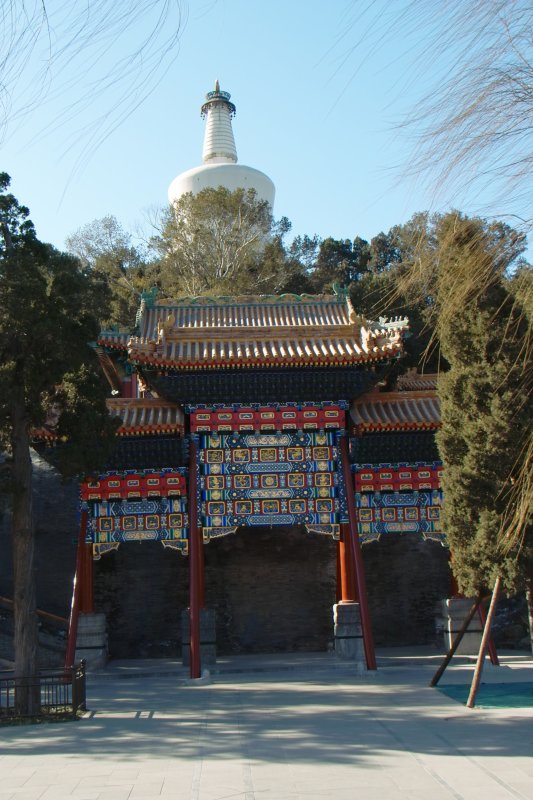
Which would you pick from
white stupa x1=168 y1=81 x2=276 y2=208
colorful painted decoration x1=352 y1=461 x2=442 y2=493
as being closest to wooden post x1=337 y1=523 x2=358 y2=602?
colorful painted decoration x1=352 y1=461 x2=442 y2=493

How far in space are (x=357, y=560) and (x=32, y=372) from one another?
6.67m

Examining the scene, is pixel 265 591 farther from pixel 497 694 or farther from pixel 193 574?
pixel 497 694

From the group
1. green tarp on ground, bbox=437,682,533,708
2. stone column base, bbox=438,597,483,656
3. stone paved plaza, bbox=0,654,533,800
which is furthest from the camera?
stone column base, bbox=438,597,483,656

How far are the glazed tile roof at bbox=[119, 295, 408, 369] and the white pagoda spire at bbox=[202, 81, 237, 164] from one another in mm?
25500

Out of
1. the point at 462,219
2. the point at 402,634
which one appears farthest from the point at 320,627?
the point at 462,219

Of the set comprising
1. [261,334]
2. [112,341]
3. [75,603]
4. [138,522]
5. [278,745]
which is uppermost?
[261,334]

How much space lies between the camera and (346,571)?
14641 mm

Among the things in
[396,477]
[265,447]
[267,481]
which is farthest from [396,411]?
[267,481]

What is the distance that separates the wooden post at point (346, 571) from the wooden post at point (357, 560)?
14 cm

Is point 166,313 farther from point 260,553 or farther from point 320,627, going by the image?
point 320,627

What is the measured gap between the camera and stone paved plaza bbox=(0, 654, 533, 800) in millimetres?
6371

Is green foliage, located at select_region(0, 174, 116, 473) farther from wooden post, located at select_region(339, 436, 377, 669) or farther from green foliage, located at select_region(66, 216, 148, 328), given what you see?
green foliage, located at select_region(66, 216, 148, 328)

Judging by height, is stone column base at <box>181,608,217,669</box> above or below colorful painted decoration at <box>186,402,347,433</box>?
below

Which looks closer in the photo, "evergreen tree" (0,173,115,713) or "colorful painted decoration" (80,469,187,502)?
"evergreen tree" (0,173,115,713)
